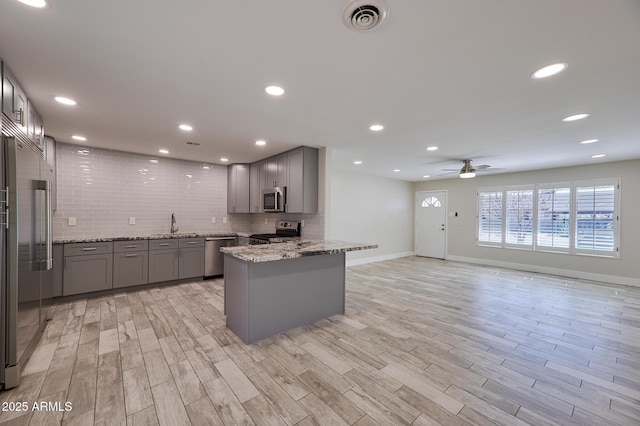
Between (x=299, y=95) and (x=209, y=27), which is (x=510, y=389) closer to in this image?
(x=299, y=95)

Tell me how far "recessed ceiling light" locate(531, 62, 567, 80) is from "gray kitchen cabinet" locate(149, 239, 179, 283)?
207 inches

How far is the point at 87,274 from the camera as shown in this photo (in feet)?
12.7

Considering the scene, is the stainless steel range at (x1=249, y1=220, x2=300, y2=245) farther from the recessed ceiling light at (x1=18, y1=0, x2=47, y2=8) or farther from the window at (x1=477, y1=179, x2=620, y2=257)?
the window at (x1=477, y1=179, x2=620, y2=257)

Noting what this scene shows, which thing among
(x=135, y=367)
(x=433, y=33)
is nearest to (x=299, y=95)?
(x=433, y=33)

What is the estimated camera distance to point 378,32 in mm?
1534

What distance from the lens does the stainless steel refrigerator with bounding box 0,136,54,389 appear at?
1.87m

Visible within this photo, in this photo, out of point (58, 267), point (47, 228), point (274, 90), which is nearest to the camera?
point (274, 90)

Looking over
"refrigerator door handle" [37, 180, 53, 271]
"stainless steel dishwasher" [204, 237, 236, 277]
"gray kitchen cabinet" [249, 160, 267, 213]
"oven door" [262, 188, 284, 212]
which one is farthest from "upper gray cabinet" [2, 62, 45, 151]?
"gray kitchen cabinet" [249, 160, 267, 213]

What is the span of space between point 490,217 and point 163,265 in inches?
296

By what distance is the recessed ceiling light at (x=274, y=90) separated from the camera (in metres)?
2.26

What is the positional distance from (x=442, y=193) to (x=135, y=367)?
7777 mm

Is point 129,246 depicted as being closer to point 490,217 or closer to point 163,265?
point 163,265

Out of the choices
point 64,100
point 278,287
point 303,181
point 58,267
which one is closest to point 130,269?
point 58,267

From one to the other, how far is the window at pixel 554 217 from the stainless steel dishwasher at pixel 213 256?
6.46 metres
